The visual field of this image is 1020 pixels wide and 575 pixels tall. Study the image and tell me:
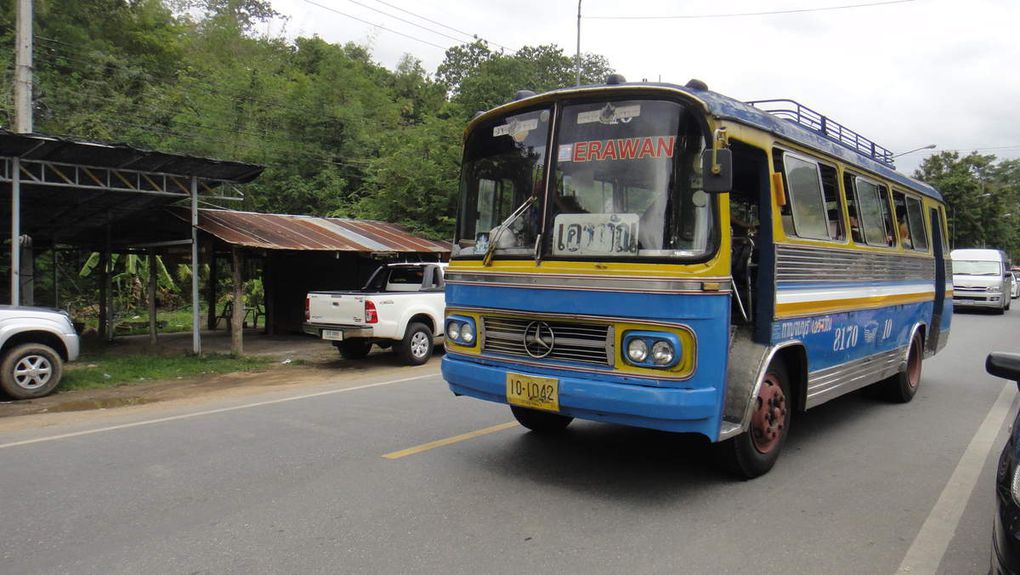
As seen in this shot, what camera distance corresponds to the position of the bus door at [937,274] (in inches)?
356

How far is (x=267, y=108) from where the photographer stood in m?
29.7

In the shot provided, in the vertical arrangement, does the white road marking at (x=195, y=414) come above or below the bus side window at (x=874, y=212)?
below

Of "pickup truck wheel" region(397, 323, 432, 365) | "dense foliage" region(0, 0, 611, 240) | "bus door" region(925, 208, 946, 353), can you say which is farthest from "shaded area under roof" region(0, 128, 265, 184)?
"bus door" region(925, 208, 946, 353)

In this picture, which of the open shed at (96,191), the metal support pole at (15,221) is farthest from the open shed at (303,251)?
the metal support pole at (15,221)

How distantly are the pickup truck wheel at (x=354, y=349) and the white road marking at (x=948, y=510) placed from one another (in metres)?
9.50

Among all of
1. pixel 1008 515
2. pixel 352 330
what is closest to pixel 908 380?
pixel 1008 515

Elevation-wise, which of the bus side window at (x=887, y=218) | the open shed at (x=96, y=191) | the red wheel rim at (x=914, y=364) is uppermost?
the open shed at (x=96, y=191)

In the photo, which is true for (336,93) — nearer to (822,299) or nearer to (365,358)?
(365,358)

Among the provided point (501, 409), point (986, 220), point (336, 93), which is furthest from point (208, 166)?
point (986, 220)

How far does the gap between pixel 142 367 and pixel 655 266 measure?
10508 millimetres

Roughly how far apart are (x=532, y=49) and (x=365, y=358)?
27.4m

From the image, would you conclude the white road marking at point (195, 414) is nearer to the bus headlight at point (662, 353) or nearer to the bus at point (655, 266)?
the bus at point (655, 266)

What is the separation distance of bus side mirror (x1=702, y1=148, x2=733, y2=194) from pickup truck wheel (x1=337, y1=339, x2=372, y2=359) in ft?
31.1

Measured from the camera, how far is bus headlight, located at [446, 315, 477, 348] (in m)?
5.18
